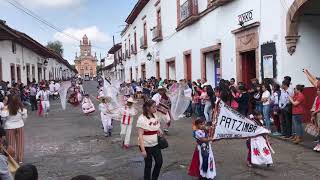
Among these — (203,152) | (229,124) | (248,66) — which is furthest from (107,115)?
(203,152)

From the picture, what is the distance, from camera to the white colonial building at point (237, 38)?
1298cm

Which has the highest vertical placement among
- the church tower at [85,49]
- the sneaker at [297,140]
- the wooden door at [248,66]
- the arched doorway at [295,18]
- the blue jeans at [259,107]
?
the church tower at [85,49]

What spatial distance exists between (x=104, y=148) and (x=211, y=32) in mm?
9457

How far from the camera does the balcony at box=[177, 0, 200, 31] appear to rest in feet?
67.8

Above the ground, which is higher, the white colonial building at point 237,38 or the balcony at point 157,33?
the balcony at point 157,33

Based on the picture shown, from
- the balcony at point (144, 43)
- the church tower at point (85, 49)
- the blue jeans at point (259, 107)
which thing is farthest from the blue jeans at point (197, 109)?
the church tower at point (85, 49)

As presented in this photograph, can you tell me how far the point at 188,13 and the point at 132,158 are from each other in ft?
43.1

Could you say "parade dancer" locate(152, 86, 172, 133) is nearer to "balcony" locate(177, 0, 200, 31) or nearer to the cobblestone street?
the cobblestone street

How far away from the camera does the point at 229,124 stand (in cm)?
777

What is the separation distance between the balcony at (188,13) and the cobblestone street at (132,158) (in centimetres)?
833

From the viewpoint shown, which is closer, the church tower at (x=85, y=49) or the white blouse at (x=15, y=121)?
the white blouse at (x=15, y=121)

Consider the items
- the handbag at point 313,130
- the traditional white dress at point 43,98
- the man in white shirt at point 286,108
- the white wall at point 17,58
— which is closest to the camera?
the handbag at point 313,130

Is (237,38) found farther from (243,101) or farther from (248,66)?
(243,101)

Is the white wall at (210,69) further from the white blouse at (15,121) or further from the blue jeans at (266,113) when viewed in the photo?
the white blouse at (15,121)
